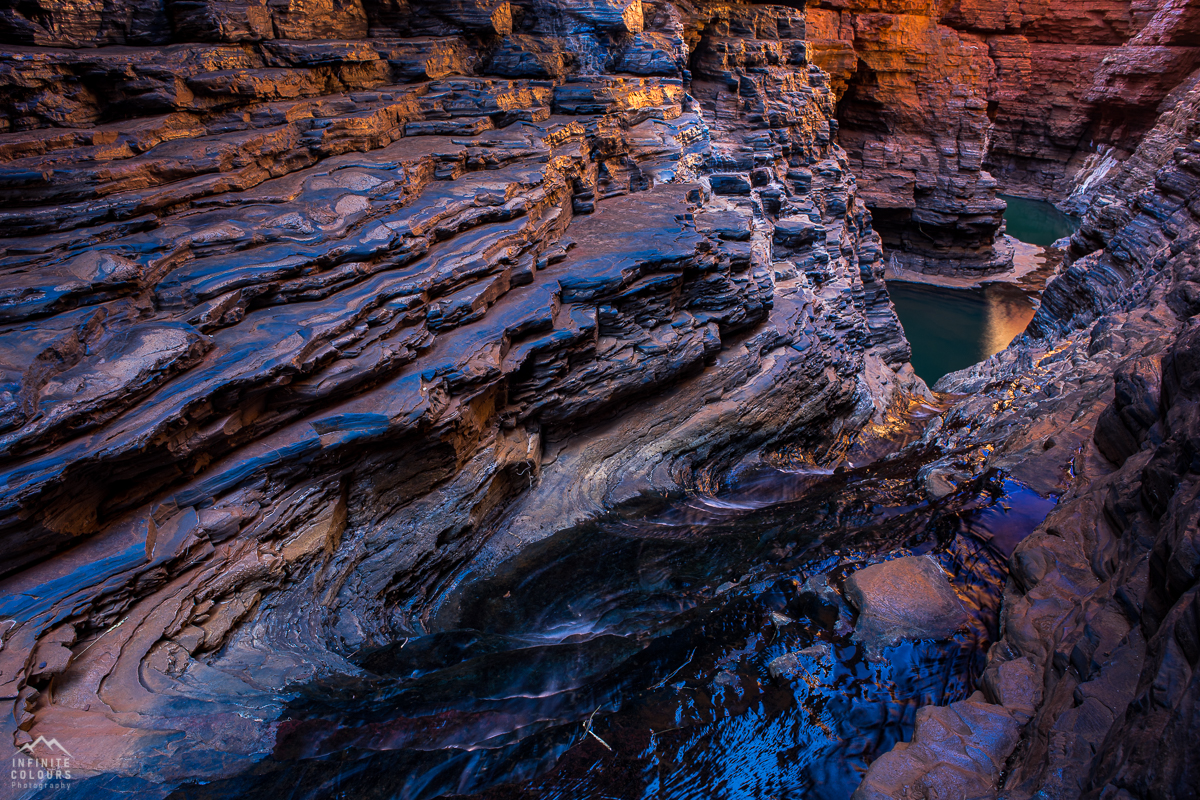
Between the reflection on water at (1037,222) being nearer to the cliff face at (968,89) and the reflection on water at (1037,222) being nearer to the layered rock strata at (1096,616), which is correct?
Result: the cliff face at (968,89)

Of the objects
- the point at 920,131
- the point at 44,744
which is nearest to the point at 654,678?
the point at 44,744

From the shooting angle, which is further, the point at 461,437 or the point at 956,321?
the point at 956,321

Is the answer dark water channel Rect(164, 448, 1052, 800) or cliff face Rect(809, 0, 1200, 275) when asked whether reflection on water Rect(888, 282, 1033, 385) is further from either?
dark water channel Rect(164, 448, 1052, 800)

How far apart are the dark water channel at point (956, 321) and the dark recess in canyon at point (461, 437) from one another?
589 cm

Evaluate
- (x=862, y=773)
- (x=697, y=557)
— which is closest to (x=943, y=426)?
(x=697, y=557)

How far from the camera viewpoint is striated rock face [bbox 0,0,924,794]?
3879mm

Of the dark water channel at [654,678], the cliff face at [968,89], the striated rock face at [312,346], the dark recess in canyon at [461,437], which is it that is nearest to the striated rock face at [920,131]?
the cliff face at [968,89]

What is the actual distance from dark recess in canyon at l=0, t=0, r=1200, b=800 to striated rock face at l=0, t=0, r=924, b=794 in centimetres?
3

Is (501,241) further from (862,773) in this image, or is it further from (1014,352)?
(1014,352)

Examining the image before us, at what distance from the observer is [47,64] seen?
570cm

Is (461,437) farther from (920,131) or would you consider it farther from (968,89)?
(968,89)

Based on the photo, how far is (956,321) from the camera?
18.4m

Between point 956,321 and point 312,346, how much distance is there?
18.3m

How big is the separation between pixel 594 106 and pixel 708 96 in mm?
5899
